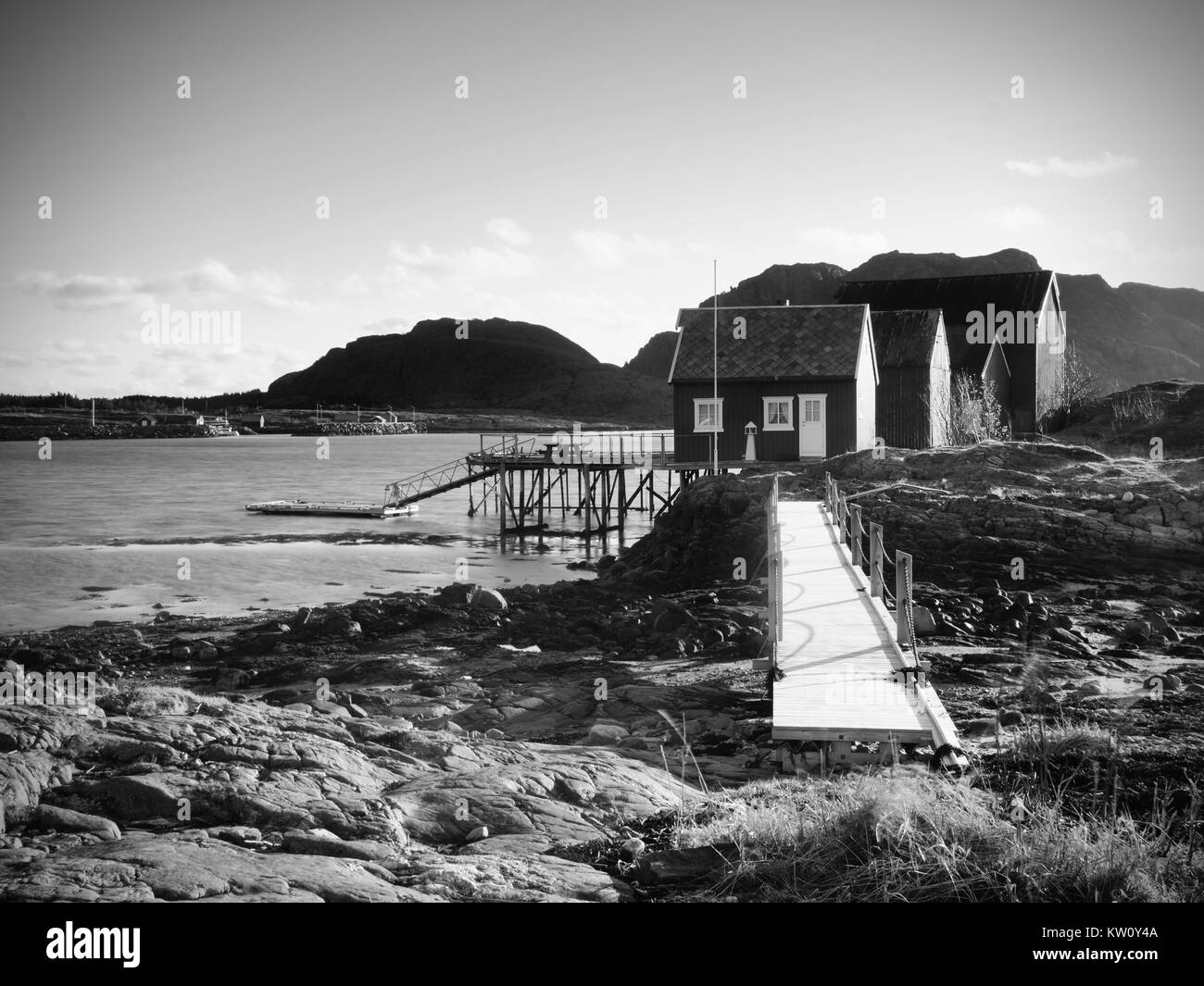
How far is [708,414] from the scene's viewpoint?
34.8m

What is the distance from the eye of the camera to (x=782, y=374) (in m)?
33.8

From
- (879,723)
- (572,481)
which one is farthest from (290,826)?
(572,481)

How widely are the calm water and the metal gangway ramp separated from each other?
51.4ft

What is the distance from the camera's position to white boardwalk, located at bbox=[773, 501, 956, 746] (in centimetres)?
1016

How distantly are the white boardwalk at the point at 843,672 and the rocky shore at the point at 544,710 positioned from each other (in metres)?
0.73

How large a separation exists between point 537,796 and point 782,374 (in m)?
26.5

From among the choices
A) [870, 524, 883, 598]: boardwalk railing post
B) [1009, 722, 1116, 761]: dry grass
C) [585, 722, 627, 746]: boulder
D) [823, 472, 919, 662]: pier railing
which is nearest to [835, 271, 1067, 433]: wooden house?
[823, 472, 919, 662]: pier railing

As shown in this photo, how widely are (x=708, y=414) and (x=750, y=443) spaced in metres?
1.78

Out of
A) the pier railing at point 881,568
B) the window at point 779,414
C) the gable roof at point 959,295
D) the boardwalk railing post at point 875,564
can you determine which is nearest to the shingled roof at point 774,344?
the window at point 779,414

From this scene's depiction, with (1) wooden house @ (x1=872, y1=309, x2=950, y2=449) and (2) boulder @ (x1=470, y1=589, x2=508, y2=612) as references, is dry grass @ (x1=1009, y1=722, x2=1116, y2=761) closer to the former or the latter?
(2) boulder @ (x1=470, y1=589, x2=508, y2=612)

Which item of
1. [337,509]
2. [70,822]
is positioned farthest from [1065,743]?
[337,509]

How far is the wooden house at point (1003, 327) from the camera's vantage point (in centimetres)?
4538

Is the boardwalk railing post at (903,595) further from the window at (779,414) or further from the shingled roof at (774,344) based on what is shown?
the shingled roof at (774,344)
